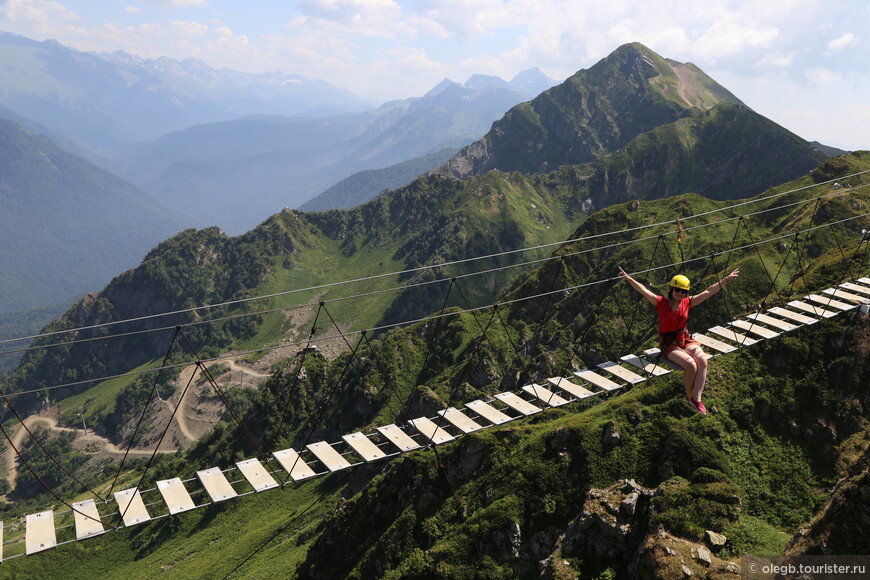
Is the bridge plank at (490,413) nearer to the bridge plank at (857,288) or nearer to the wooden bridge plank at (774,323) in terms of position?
the wooden bridge plank at (774,323)

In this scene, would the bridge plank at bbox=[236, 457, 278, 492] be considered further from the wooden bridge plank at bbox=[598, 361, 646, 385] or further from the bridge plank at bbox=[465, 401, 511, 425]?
the wooden bridge plank at bbox=[598, 361, 646, 385]

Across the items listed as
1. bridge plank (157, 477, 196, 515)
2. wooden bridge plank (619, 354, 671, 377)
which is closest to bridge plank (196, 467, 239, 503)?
bridge plank (157, 477, 196, 515)

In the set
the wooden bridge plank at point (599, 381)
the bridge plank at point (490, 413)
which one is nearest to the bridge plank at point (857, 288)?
the wooden bridge plank at point (599, 381)

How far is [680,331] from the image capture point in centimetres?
1670

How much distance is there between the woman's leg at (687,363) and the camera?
654 inches

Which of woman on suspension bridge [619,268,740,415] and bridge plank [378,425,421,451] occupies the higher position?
woman on suspension bridge [619,268,740,415]

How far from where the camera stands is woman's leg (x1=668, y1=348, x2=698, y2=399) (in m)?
16.6

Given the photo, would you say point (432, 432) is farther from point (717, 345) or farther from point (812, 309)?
point (812, 309)

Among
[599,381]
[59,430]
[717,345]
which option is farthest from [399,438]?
[59,430]

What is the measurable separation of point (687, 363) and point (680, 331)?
0.99 metres

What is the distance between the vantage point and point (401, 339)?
112188 millimetres

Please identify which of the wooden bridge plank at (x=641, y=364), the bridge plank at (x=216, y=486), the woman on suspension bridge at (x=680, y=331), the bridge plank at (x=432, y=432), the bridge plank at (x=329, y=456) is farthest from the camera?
the wooden bridge plank at (x=641, y=364)

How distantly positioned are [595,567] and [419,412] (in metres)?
54.6

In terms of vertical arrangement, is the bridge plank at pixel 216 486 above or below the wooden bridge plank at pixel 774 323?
below
